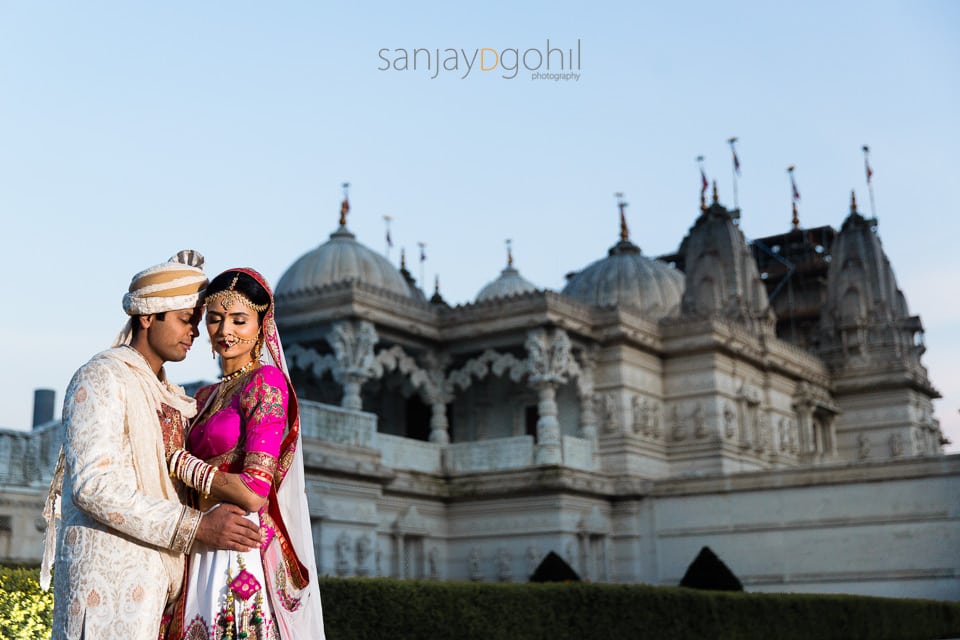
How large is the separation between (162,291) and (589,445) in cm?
2135

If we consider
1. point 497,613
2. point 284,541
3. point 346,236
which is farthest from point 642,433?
point 284,541

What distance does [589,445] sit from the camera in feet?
82.7

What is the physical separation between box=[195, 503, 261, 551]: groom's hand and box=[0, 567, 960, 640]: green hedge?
2585mm

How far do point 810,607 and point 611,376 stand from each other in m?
10.8

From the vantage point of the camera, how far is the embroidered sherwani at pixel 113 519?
156 inches

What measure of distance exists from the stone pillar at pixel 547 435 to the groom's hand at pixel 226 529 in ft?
63.5

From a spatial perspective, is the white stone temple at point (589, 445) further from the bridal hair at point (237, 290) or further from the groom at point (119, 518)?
the groom at point (119, 518)

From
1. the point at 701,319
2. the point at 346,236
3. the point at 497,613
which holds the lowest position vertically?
the point at 497,613

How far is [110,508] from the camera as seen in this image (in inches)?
154

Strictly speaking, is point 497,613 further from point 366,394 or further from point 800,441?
point 800,441

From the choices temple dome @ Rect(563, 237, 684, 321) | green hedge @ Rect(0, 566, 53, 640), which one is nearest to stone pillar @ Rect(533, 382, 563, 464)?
temple dome @ Rect(563, 237, 684, 321)

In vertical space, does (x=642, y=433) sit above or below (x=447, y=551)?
above

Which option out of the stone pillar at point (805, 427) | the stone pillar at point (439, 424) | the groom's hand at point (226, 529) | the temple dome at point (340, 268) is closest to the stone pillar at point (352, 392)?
the stone pillar at point (439, 424)

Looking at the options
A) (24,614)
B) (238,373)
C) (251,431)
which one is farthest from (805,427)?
(251,431)
